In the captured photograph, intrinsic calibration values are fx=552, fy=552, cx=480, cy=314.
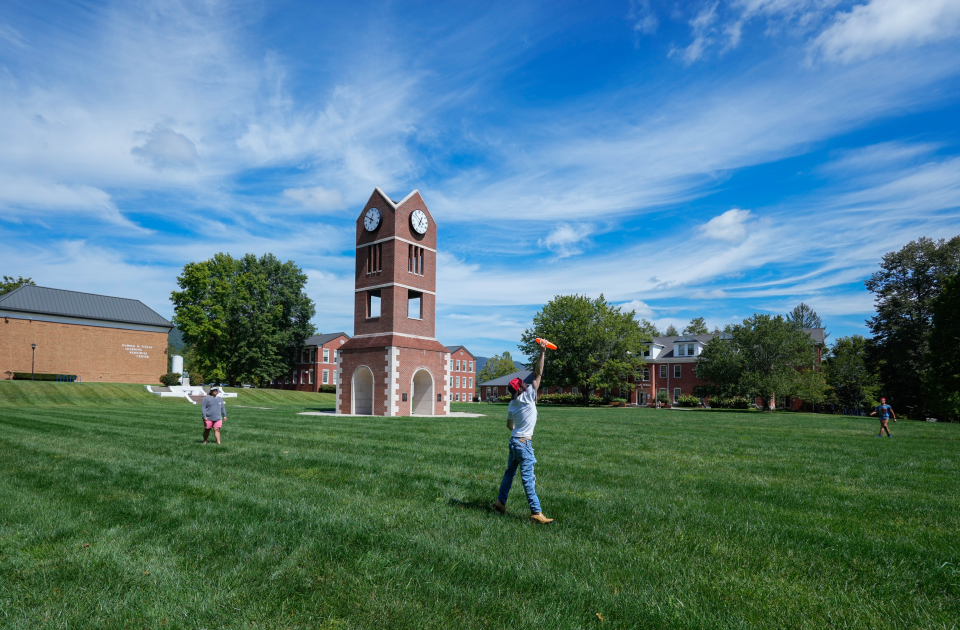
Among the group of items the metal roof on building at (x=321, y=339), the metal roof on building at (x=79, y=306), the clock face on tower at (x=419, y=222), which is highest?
the clock face on tower at (x=419, y=222)

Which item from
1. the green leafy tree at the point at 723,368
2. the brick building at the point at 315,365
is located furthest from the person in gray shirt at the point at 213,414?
the brick building at the point at 315,365

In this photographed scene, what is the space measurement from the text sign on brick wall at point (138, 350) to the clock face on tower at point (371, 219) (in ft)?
127

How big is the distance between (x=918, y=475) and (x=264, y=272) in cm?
6537

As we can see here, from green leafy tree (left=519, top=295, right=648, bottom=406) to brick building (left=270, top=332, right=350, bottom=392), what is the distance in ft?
97.5

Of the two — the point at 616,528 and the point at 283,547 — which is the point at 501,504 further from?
the point at 283,547

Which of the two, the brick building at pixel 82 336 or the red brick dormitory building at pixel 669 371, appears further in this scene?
the red brick dormitory building at pixel 669 371

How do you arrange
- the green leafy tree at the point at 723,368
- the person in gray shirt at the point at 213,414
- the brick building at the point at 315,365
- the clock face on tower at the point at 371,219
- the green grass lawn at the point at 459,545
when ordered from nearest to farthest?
the green grass lawn at the point at 459,545
the person in gray shirt at the point at 213,414
the clock face on tower at the point at 371,219
the green leafy tree at the point at 723,368
the brick building at the point at 315,365

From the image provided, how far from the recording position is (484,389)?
9806cm

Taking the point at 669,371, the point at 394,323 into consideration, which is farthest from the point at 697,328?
the point at 394,323

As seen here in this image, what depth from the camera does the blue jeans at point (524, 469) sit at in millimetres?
6703

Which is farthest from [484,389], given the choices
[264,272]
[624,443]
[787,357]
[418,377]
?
[624,443]

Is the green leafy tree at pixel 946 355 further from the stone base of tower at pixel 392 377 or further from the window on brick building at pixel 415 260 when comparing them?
the window on brick building at pixel 415 260

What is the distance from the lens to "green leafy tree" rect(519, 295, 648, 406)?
64188mm

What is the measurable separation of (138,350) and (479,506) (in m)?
62.0
